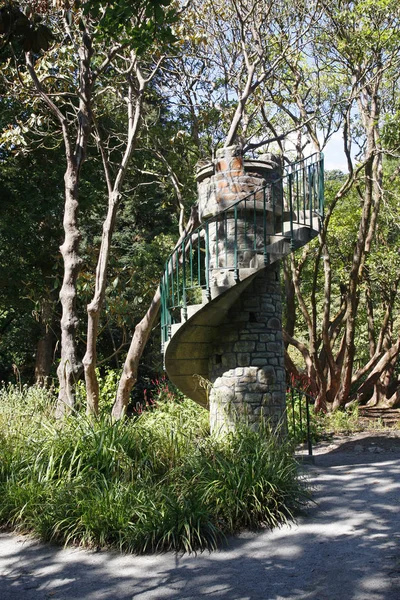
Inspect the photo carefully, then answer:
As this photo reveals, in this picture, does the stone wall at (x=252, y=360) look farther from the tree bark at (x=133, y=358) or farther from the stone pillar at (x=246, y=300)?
the tree bark at (x=133, y=358)

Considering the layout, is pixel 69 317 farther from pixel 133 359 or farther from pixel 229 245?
pixel 229 245

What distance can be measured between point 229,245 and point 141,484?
9.82ft

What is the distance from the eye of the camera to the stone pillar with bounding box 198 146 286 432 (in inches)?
275

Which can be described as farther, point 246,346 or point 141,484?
point 246,346

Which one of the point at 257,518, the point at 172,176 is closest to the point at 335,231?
the point at 172,176

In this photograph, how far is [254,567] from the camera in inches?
169

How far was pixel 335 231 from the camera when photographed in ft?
40.7

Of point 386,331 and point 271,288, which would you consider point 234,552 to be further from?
point 386,331

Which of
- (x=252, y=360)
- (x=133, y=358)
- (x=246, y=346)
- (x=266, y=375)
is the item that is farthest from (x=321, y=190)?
(x=133, y=358)

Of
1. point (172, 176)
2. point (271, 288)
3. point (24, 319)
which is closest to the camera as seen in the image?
point (271, 288)

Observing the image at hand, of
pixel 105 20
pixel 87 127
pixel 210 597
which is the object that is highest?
pixel 87 127

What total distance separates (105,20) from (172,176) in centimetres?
625

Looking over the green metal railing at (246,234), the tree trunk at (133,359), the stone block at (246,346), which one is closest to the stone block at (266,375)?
the stone block at (246,346)

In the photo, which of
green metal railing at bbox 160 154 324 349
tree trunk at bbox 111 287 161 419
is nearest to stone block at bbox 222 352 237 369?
green metal railing at bbox 160 154 324 349
